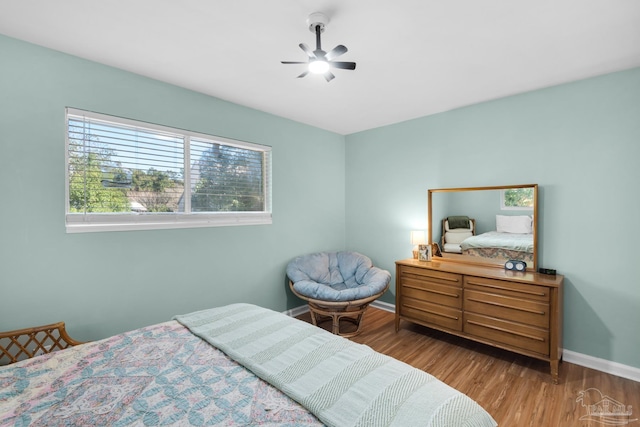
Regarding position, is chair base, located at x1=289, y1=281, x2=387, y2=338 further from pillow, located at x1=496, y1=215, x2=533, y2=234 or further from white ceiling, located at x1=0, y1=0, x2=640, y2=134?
white ceiling, located at x1=0, y1=0, x2=640, y2=134

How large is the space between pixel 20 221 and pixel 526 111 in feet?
14.0

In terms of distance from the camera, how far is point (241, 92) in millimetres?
2783

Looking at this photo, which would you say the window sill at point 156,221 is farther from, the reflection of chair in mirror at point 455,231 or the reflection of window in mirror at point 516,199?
the reflection of window in mirror at point 516,199

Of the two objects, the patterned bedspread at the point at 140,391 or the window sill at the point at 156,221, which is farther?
the window sill at the point at 156,221

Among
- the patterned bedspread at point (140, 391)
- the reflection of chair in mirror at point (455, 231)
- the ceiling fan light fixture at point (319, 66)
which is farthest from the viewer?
the reflection of chair in mirror at point (455, 231)

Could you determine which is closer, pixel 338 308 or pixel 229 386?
pixel 229 386

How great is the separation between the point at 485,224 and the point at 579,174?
87 cm

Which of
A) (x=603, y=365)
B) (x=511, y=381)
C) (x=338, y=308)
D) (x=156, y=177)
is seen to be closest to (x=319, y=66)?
(x=156, y=177)

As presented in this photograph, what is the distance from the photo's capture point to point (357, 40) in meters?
1.93

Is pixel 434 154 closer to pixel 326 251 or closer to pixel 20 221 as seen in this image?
pixel 326 251

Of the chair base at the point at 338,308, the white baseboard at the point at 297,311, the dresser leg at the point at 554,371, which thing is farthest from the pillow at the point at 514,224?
the white baseboard at the point at 297,311

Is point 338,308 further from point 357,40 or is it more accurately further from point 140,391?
point 357,40

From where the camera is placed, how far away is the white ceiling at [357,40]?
1.62 metres

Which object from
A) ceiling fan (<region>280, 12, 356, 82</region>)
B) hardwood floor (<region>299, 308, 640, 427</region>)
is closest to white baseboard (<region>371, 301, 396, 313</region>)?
hardwood floor (<region>299, 308, 640, 427</region>)
